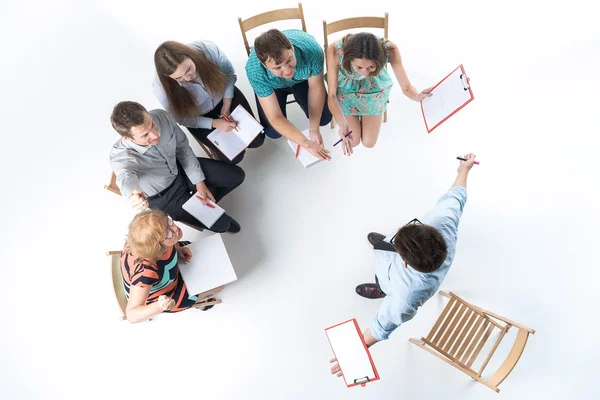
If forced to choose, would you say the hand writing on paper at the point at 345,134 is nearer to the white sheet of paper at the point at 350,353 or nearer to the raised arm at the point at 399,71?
the raised arm at the point at 399,71

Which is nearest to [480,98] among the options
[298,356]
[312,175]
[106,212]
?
[312,175]

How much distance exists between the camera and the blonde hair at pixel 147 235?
1.92 metres

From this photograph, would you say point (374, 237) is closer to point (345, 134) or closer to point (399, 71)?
point (345, 134)

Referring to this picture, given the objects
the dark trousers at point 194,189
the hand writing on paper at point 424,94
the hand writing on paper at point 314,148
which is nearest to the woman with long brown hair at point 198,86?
the dark trousers at point 194,189

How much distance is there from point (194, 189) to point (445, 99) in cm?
173

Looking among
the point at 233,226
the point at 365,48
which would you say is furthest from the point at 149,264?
the point at 365,48

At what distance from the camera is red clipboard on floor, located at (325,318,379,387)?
187 centimetres

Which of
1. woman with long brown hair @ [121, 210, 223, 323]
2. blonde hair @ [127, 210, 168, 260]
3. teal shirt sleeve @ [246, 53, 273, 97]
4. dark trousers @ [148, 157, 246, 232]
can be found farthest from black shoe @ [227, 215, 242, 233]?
teal shirt sleeve @ [246, 53, 273, 97]

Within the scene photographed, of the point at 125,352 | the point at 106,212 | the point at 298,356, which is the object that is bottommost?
the point at 298,356

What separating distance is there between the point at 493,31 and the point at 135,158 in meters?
2.97

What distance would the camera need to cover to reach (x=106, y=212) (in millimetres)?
3043

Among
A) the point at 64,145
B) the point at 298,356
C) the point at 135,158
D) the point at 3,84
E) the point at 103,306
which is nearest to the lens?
the point at 135,158

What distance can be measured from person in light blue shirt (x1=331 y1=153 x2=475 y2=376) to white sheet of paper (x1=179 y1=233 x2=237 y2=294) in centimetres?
83

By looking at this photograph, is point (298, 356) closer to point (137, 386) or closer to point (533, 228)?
point (137, 386)
